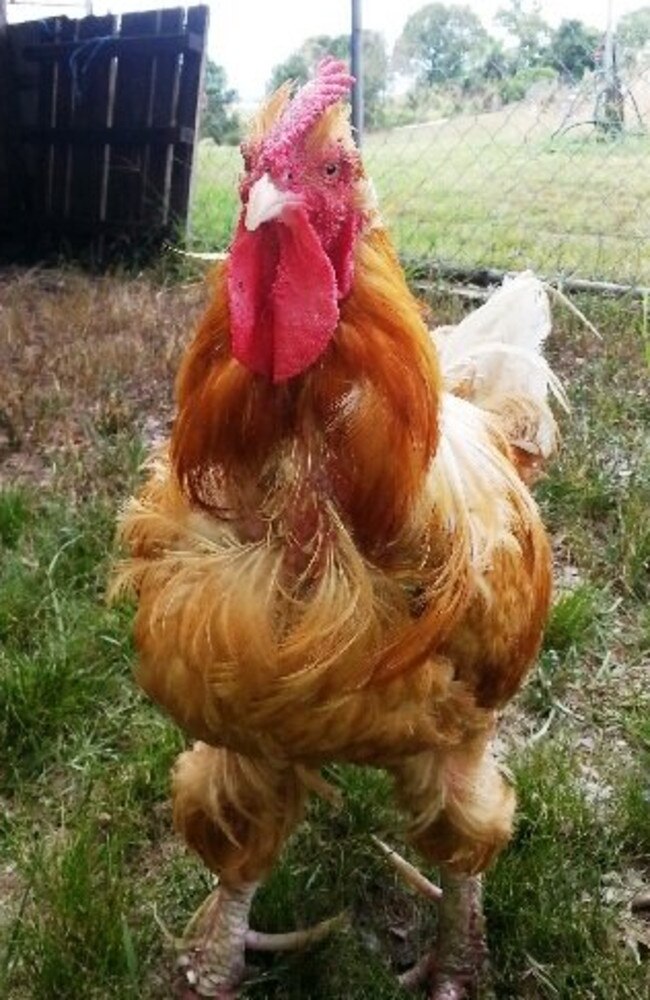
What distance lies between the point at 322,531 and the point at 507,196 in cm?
629

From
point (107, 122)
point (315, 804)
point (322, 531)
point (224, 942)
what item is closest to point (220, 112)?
point (107, 122)

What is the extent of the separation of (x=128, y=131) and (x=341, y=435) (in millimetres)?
5901

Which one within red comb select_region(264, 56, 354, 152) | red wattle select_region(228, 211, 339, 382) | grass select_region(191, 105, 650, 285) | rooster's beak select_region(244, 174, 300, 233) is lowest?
grass select_region(191, 105, 650, 285)

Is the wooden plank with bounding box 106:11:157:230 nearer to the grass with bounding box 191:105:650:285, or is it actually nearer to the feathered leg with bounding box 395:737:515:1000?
the grass with bounding box 191:105:650:285

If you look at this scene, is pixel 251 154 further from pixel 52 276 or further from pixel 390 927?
pixel 52 276

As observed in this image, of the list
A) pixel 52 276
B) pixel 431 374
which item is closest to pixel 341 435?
pixel 431 374

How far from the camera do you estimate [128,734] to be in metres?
2.66

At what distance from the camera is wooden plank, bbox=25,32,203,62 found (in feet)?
21.4

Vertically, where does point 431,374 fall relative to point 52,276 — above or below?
above

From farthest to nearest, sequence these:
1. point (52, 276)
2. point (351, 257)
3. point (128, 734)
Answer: point (52, 276) → point (128, 734) → point (351, 257)

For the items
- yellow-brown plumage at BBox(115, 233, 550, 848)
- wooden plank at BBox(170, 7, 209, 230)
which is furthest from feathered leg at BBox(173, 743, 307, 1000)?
wooden plank at BBox(170, 7, 209, 230)

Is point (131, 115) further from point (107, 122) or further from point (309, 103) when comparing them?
point (309, 103)

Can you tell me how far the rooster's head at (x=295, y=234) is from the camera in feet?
4.78

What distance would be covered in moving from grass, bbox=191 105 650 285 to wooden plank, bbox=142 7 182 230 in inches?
9.4
